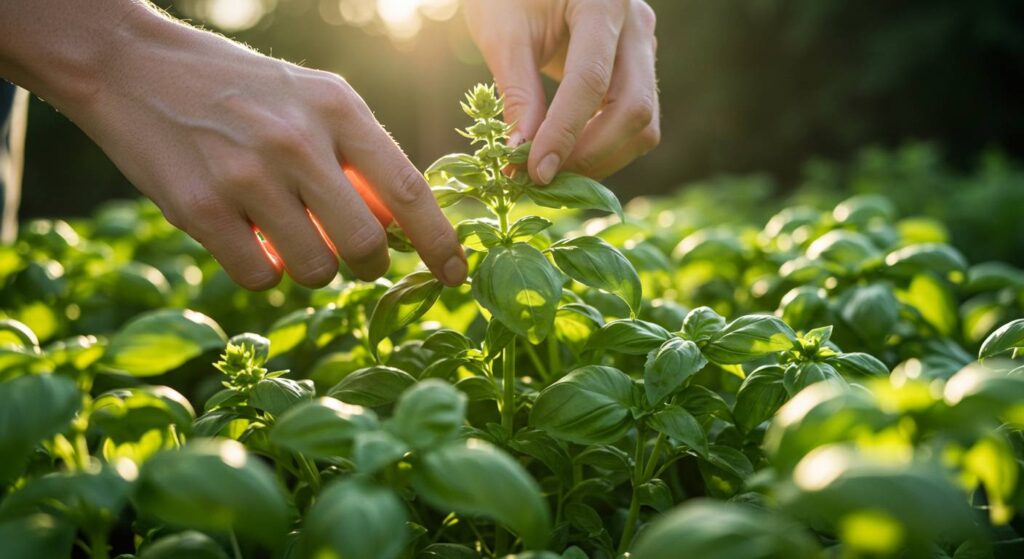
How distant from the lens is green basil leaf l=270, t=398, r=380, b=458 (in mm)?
637

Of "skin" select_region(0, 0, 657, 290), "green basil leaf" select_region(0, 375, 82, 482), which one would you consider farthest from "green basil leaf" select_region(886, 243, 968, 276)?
"green basil leaf" select_region(0, 375, 82, 482)

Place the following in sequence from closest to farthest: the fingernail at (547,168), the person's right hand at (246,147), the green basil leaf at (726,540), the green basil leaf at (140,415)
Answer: the green basil leaf at (726,540) → the green basil leaf at (140,415) → the person's right hand at (246,147) → the fingernail at (547,168)

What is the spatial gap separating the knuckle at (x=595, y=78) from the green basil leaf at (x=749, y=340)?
0.41 m

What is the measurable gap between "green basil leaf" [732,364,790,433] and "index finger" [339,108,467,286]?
1.18ft

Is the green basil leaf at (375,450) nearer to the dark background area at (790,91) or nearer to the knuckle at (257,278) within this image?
the knuckle at (257,278)

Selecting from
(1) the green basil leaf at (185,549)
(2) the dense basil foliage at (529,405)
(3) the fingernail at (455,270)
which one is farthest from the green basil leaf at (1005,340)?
(1) the green basil leaf at (185,549)

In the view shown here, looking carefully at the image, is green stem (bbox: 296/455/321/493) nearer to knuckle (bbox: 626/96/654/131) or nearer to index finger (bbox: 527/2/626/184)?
index finger (bbox: 527/2/626/184)

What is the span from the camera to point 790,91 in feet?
30.5

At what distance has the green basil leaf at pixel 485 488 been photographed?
568 mm

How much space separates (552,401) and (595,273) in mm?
163

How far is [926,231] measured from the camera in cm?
187

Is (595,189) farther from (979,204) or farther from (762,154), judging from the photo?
(762,154)

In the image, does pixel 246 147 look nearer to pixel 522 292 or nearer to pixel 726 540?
pixel 522 292

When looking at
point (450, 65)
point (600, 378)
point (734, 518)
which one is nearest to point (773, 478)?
point (734, 518)
